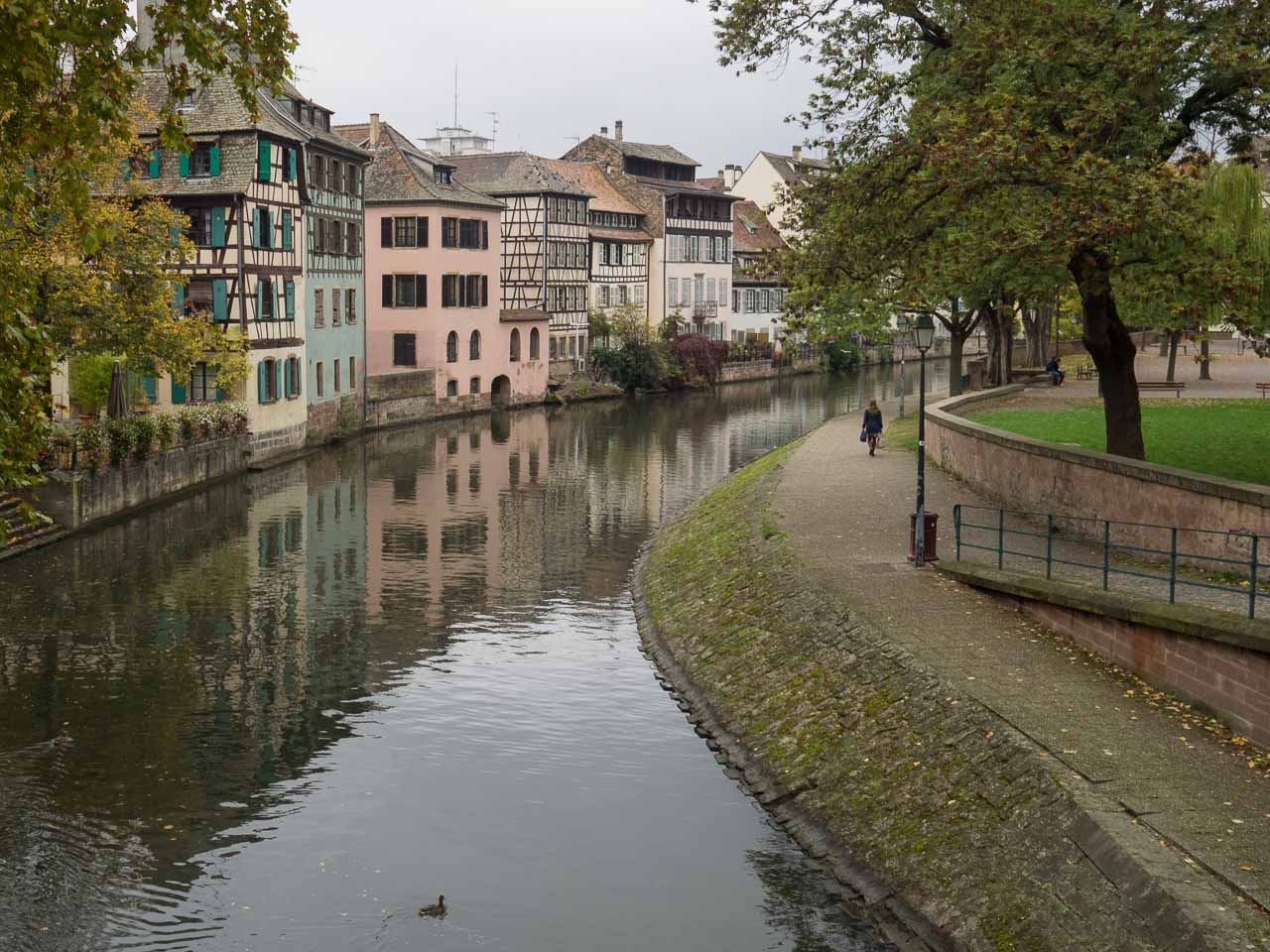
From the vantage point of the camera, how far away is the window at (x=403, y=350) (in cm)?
7375

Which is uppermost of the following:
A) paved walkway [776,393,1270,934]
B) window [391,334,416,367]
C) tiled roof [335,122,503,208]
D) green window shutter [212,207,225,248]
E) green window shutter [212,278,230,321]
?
tiled roof [335,122,503,208]

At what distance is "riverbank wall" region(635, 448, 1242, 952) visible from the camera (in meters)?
14.6

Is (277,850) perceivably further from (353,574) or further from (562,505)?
(562,505)

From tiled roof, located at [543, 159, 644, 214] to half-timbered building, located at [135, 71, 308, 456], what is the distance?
38.7 meters

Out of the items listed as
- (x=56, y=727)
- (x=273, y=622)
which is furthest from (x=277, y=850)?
(x=273, y=622)

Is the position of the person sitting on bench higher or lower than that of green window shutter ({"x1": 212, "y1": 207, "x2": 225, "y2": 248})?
lower

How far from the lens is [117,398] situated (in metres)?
46.1

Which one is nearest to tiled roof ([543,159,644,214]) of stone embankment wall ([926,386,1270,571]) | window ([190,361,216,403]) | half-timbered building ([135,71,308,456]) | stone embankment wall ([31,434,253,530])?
half-timbered building ([135,71,308,456])

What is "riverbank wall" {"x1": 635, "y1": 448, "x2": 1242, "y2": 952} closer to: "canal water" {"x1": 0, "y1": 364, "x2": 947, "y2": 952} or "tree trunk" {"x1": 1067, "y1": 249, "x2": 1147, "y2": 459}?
"canal water" {"x1": 0, "y1": 364, "x2": 947, "y2": 952}

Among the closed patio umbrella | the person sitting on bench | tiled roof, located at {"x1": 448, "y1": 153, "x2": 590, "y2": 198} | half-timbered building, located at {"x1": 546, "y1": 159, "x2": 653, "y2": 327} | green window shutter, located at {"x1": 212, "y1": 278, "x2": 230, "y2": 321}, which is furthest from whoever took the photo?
half-timbered building, located at {"x1": 546, "y1": 159, "x2": 653, "y2": 327}

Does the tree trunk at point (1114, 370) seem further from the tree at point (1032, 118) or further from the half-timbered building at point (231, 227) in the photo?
the half-timbered building at point (231, 227)

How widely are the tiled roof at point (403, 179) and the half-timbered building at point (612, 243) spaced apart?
16406 mm

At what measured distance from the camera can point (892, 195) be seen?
95.2 ft

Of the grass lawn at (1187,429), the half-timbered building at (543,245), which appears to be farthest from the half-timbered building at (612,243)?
the grass lawn at (1187,429)
